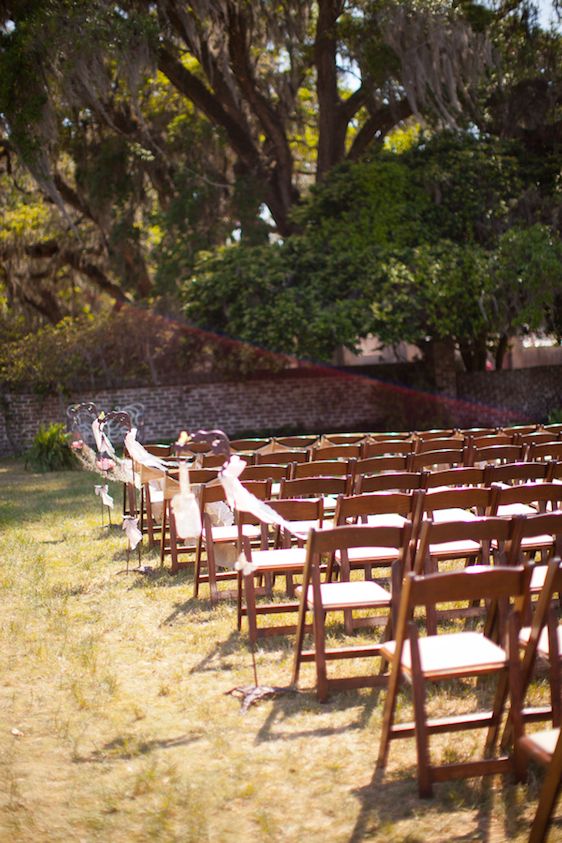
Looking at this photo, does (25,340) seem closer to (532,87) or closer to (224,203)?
(224,203)

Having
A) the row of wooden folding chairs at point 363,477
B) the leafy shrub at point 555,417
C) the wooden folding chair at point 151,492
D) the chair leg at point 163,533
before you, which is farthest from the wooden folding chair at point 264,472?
the leafy shrub at point 555,417

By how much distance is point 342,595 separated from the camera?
461cm

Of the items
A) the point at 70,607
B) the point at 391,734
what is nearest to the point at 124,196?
the point at 70,607

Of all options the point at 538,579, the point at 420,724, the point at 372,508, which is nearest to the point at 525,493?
the point at 538,579

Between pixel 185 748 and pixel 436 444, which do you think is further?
pixel 436 444

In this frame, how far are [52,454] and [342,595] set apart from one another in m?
11.8

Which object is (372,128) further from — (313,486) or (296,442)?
(313,486)

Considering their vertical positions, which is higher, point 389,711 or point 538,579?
point 538,579

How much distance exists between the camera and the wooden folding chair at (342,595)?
4293mm

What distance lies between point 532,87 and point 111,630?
16.7 m

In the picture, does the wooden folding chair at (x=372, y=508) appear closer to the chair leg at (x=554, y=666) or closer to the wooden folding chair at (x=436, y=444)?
the chair leg at (x=554, y=666)

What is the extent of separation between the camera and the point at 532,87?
19094 mm

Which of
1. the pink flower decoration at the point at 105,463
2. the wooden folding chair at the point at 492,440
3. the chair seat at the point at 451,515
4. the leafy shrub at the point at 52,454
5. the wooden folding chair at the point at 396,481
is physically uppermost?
the wooden folding chair at the point at 492,440

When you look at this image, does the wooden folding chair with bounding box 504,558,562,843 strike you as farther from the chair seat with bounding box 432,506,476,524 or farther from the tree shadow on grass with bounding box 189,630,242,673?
the chair seat with bounding box 432,506,476,524
